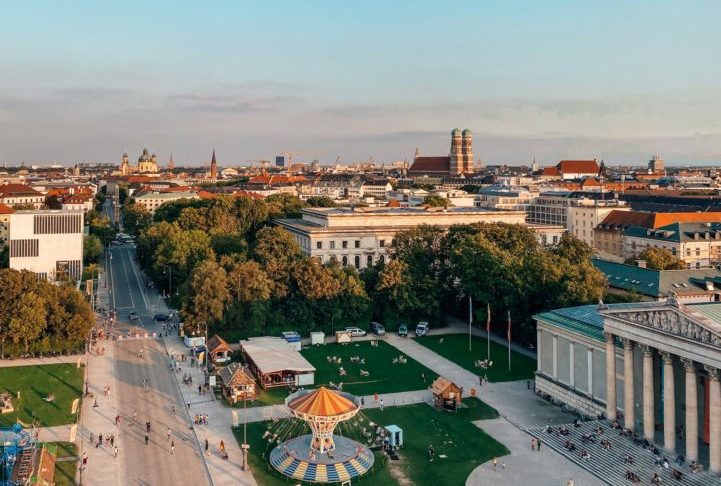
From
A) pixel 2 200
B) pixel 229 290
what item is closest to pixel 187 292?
pixel 229 290

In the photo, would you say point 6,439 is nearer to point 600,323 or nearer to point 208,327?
point 208,327

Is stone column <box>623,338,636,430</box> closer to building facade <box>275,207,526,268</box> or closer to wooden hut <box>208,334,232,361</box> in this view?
wooden hut <box>208,334,232,361</box>

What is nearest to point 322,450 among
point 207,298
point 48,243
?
point 207,298

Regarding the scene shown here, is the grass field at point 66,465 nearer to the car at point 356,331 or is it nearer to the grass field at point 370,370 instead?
the grass field at point 370,370

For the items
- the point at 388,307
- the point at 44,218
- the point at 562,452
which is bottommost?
the point at 562,452

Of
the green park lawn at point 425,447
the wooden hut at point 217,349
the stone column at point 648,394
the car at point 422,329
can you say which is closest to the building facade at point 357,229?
the car at point 422,329

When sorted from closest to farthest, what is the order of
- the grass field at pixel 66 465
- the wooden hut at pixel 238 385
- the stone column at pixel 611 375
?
1. the grass field at pixel 66 465
2. the stone column at pixel 611 375
3. the wooden hut at pixel 238 385
